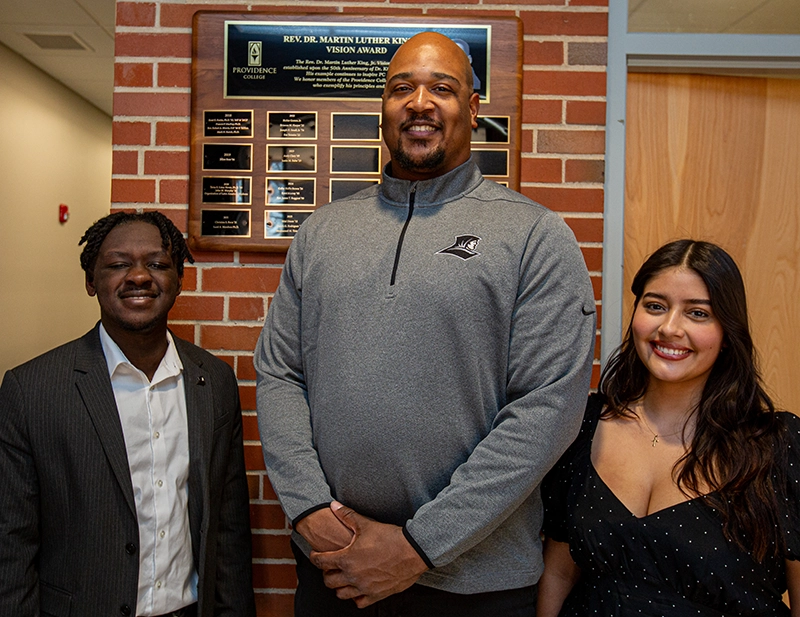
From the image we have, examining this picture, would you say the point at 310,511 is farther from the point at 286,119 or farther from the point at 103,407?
the point at 286,119

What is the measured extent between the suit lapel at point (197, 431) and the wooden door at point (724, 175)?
1379 mm

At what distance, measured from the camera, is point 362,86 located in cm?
202

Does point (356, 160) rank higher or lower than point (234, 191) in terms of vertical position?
higher

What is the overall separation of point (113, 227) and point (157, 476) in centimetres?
64

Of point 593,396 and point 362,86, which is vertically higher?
point 362,86

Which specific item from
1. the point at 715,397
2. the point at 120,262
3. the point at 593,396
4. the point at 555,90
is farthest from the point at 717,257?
the point at 120,262

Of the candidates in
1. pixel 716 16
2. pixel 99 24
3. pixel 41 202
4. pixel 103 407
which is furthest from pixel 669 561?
pixel 41 202

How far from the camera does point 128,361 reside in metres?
1.58

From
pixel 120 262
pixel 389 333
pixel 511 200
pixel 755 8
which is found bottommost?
pixel 389 333

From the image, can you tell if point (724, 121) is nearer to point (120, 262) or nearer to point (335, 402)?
point (335, 402)

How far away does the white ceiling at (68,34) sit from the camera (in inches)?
150

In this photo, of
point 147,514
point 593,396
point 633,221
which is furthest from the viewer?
point 633,221

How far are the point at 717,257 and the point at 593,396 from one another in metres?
0.46

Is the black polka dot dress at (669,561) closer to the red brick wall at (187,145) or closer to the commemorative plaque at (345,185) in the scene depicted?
the red brick wall at (187,145)
